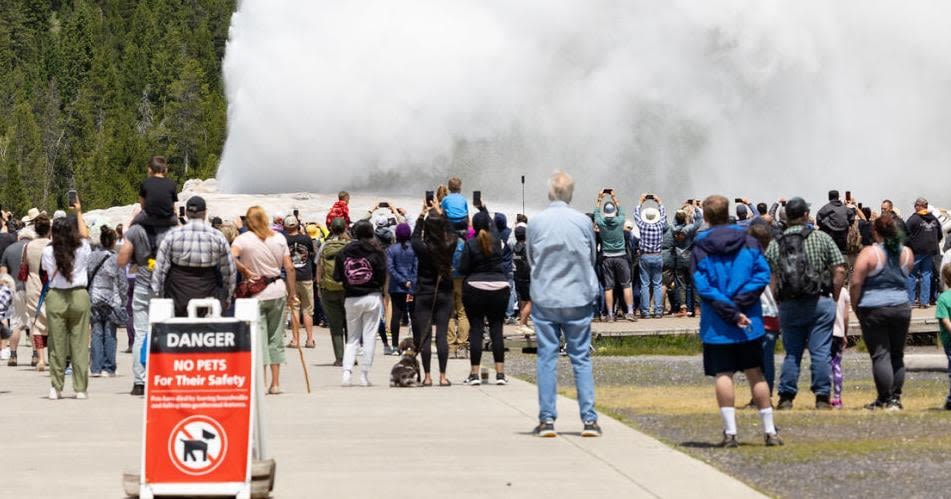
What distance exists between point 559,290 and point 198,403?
13.2 ft

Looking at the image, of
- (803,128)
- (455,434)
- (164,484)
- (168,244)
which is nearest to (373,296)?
(168,244)

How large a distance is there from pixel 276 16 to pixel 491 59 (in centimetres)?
773

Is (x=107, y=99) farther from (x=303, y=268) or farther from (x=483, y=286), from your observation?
(x=483, y=286)

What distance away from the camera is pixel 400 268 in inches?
860

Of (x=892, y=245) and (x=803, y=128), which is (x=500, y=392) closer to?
(x=892, y=245)

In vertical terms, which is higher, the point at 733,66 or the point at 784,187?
the point at 733,66

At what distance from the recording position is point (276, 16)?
2215 inches

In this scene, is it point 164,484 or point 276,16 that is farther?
point 276,16

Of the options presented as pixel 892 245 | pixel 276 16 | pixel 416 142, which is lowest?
pixel 892 245

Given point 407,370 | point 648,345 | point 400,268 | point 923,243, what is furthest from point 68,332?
point 923,243

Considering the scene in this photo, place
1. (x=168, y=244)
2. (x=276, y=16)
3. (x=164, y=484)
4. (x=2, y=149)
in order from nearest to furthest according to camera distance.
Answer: (x=164, y=484) < (x=168, y=244) < (x=276, y=16) < (x=2, y=149)

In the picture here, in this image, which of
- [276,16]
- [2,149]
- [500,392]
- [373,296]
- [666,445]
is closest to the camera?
[666,445]

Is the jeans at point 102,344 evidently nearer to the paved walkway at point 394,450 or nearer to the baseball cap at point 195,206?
the paved walkway at point 394,450

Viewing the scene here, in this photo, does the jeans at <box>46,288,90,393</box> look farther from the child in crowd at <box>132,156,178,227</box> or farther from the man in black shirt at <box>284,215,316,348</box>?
the man in black shirt at <box>284,215,316,348</box>
